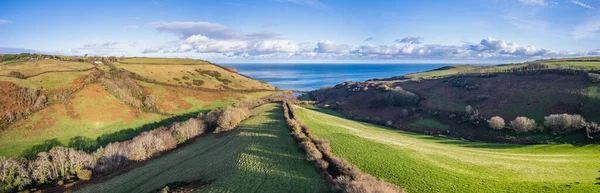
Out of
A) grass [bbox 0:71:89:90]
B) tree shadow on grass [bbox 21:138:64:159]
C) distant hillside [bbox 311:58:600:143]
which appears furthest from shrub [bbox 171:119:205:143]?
distant hillside [bbox 311:58:600:143]

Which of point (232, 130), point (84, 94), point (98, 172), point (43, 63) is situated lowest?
point (98, 172)

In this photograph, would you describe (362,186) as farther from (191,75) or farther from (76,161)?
(191,75)

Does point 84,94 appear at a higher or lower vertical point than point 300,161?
higher

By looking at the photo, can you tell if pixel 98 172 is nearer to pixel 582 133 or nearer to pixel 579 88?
pixel 582 133

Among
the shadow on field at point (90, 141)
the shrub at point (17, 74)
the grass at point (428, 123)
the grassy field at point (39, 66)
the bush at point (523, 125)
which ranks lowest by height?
the shadow on field at point (90, 141)

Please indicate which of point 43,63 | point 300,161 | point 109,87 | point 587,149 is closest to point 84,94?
point 109,87

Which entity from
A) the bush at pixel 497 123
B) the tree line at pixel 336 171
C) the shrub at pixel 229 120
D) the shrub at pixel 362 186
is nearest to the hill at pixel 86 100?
the shrub at pixel 229 120

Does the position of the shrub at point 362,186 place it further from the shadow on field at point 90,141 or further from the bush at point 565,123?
the shadow on field at point 90,141
